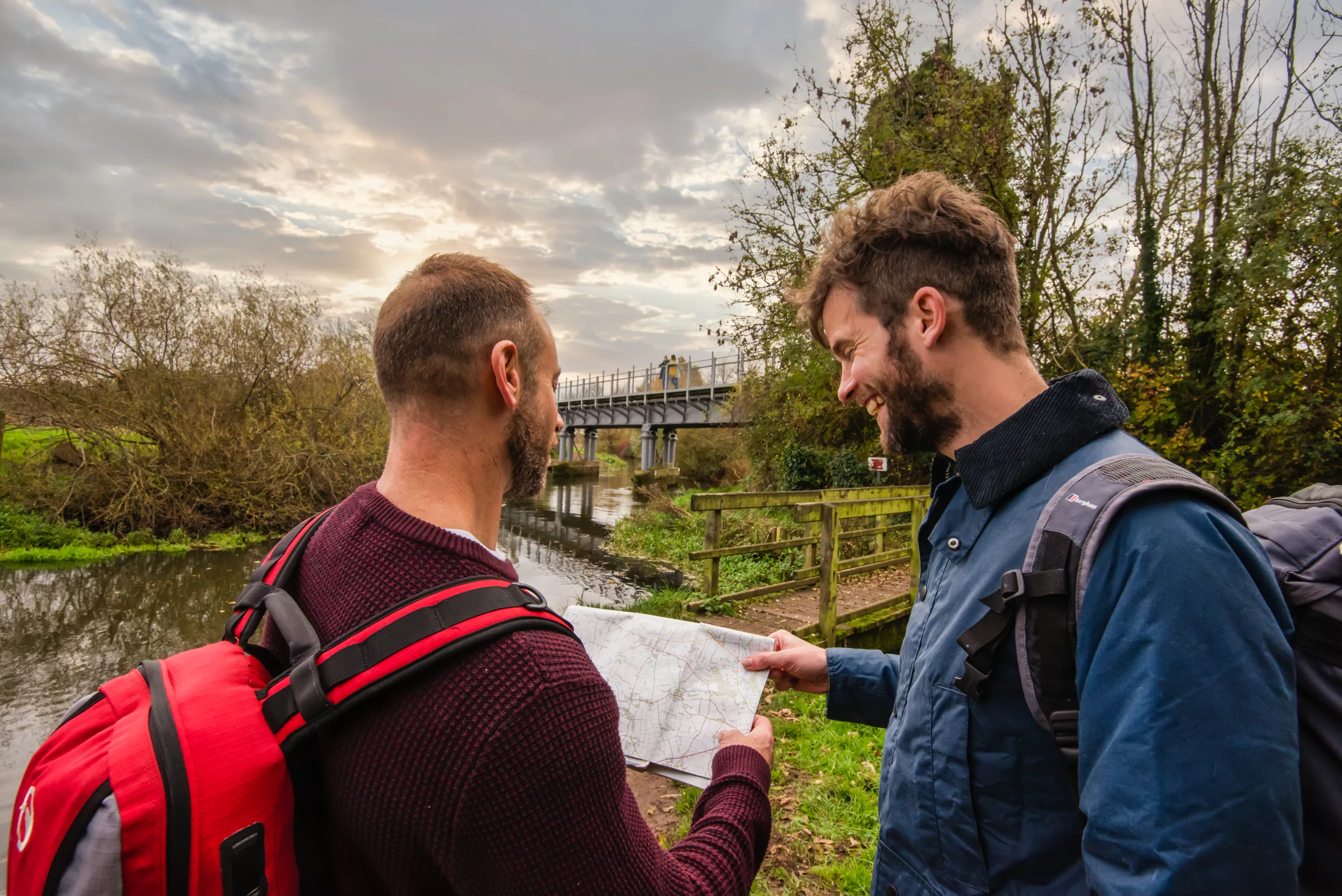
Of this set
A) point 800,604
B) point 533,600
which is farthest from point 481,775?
point 800,604

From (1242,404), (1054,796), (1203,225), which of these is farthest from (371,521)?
(1203,225)

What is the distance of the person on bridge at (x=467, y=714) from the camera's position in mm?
929

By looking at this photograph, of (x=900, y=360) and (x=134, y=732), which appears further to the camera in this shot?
(x=900, y=360)

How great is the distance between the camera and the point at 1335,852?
1.01 meters

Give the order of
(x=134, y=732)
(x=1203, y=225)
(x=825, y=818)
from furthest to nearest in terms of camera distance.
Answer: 1. (x=1203, y=225)
2. (x=825, y=818)
3. (x=134, y=732)

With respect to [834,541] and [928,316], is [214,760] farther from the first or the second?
[834,541]

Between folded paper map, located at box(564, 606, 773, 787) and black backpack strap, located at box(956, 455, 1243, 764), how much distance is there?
Result: 843 mm

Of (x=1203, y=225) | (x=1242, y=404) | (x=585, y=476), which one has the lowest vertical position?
(x=585, y=476)

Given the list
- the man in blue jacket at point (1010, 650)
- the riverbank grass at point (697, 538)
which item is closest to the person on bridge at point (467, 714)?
the man in blue jacket at point (1010, 650)

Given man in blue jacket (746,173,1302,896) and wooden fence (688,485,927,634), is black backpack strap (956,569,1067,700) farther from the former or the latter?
wooden fence (688,485,927,634)

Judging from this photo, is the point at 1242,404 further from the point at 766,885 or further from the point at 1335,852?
the point at 1335,852

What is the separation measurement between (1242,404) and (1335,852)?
12099 mm

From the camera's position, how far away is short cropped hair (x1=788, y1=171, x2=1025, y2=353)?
1520 millimetres

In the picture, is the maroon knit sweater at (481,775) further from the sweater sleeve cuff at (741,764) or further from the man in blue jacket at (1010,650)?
the man in blue jacket at (1010,650)
